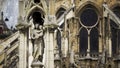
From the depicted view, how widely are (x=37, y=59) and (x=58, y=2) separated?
3270 centimetres

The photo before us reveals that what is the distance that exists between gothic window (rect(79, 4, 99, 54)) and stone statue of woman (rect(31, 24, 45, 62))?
2876 centimetres

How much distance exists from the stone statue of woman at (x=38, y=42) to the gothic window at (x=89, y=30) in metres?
28.8

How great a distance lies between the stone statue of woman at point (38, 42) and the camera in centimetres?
1434

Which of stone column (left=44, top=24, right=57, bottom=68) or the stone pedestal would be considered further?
stone column (left=44, top=24, right=57, bottom=68)

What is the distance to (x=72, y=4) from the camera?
45.1 meters

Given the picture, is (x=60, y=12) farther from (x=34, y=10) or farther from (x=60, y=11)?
(x=34, y=10)

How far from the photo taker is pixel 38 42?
571 inches

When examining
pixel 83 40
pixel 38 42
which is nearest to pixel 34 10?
pixel 38 42

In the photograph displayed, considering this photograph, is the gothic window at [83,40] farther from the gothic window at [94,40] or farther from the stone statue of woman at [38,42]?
the stone statue of woman at [38,42]

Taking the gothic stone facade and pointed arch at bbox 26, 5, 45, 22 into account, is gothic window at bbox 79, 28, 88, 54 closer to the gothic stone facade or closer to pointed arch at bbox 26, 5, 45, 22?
the gothic stone facade

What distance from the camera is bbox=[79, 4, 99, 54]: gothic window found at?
143 ft

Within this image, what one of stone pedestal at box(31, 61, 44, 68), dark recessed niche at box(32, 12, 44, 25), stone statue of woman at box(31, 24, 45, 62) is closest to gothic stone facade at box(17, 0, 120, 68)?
dark recessed niche at box(32, 12, 44, 25)

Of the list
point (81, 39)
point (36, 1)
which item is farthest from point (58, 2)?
point (36, 1)

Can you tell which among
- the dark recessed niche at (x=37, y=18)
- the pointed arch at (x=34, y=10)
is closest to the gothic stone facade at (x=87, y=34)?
the dark recessed niche at (x=37, y=18)
